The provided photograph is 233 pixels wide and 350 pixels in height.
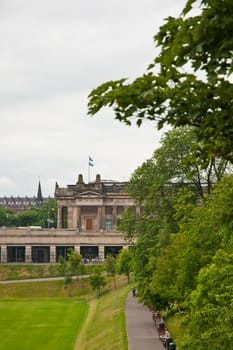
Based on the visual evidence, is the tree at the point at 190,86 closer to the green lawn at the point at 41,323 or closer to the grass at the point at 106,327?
the grass at the point at 106,327

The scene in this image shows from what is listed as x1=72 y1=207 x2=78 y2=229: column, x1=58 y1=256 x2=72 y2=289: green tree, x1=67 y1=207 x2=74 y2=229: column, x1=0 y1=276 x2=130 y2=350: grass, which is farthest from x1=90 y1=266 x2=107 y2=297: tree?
x1=67 y1=207 x2=74 y2=229: column

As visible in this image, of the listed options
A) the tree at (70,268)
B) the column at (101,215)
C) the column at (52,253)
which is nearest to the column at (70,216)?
the column at (101,215)

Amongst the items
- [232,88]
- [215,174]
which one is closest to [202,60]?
[232,88]

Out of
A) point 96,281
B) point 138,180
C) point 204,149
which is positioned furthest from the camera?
point 96,281

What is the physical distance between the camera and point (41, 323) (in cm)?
5872

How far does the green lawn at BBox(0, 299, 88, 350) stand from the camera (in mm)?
48000

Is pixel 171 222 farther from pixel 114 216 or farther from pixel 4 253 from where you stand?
pixel 114 216

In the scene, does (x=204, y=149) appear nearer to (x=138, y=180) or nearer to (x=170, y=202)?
(x=170, y=202)

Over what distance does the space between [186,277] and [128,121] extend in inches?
932

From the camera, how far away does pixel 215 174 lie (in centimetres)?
5100

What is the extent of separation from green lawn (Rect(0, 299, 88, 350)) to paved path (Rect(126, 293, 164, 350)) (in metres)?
4.21

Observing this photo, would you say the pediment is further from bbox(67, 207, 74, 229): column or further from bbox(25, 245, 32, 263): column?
bbox(25, 245, 32, 263): column

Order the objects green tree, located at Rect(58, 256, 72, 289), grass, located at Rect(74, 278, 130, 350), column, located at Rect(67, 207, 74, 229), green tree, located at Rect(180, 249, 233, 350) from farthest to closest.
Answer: column, located at Rect(67, 207, 74, 229)
green tree, located at Rect(58, 256, 72, 289)
grass, located at Rect(74, 278, 130, 350)
green tree, located at Rect(180, 249, 233, 350)

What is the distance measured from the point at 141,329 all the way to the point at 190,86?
37021 millimetres
